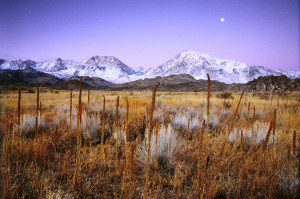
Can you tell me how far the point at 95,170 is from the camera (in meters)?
2.09

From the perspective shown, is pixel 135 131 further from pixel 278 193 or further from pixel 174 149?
pixel 278 193

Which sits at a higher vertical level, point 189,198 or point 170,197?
point 189,198

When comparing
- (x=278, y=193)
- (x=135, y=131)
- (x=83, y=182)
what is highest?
(x=135, y=131)

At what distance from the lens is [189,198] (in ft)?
4.91

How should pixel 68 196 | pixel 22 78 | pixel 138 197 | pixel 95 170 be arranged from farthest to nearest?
pixel 22 78
pixel 95 170
pixel 138 197
pixel 68 196

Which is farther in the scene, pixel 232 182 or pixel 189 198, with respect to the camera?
pixel 232 182

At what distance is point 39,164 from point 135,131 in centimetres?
188

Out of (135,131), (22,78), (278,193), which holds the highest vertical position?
(22,78)

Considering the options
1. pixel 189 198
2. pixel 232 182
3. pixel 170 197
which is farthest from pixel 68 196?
pixel 232 182

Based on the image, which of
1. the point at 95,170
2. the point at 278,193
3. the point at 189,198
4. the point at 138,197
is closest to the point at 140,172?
the point at 138,197

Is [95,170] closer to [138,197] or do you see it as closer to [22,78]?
[138,197]

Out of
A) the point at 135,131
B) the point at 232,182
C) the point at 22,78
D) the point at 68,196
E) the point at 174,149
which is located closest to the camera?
the point at 68,196

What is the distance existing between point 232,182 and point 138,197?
1.28 metres

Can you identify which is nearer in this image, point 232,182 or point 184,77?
point 232,182
